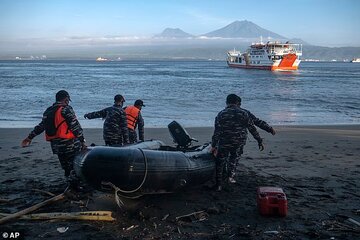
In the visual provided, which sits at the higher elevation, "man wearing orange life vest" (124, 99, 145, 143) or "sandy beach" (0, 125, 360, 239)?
"man wearing orange life vest" (124, 99, 145, 143)

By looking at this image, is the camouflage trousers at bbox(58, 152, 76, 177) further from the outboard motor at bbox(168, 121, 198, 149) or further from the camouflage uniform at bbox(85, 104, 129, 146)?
the outboard motor at bbox(168, 121, 198, 149)

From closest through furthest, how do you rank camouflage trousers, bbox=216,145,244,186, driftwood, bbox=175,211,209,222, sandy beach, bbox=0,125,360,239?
1. sandy beach, bbox=0,125,360,239
2. driftwood, bbox=175,211,209,222
3. camouflage trousers, bbox=216,145,244,186

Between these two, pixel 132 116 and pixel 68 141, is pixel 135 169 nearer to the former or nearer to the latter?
pixel 68 141

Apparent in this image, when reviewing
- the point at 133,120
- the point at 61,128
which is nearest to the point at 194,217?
the point at 61,128

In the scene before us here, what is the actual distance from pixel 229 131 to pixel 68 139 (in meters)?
2.47

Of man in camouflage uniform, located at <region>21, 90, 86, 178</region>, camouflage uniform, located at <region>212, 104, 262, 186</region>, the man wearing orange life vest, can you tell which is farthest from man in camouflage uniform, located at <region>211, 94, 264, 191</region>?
man in camouflage uniform, located at <region>21, 90, 86, 178</region>

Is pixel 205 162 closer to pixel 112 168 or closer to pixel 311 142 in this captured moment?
pixel 112 168

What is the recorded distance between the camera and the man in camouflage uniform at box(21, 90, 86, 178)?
5785 mm

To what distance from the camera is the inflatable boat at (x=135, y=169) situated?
205 inches

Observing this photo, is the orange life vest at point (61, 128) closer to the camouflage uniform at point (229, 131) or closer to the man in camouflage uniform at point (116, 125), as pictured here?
the man in camouflage uniform at point (116, 125)

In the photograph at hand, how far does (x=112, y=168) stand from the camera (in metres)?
5.19

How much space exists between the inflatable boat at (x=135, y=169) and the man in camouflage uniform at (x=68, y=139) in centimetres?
39

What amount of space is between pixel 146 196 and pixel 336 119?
1373 cm

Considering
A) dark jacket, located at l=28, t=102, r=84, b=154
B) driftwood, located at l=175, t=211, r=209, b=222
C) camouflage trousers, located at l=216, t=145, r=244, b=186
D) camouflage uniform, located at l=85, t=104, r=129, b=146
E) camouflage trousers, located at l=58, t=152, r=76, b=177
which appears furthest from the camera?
camouflage uniform, located at l=85, t=104, r=129, b=146
